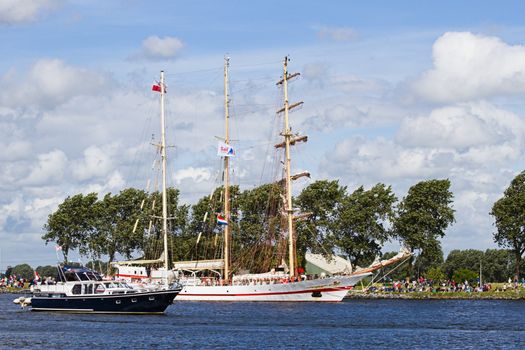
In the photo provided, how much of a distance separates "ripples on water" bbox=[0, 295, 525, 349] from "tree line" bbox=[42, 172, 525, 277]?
39.1 m

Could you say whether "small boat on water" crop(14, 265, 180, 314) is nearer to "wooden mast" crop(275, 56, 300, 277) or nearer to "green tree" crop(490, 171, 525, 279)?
"wooden mast" crop(275, 56, 300, 277)

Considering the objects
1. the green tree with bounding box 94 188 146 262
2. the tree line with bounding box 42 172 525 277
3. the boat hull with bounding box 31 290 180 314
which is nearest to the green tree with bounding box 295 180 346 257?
the tree line with bounding box 42 172 525 277

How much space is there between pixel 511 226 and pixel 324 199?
1336 inches

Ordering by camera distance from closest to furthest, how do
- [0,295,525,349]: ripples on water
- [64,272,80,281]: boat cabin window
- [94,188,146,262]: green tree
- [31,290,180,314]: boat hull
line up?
[0,295,525,349]: ripples on water → [31,290,180,314]: boat hull → [64,272,80,281]: boat cabin window → [94,188,146,262]: green tree

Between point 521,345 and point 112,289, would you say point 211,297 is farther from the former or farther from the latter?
point 521,345

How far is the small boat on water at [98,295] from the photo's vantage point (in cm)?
10062

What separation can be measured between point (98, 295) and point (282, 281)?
4381 centimetres

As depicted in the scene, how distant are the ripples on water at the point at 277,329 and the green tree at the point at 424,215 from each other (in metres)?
39.8

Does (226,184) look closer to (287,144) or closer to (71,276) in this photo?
(287,144)

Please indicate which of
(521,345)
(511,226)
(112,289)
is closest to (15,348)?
(112,289)

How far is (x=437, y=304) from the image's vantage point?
130625 millimetres

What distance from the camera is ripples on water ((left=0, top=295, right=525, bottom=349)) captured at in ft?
251

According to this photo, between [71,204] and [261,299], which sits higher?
[71,204]

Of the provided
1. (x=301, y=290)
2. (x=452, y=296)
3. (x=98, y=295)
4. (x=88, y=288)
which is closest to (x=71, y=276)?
(x=88, y=288)
